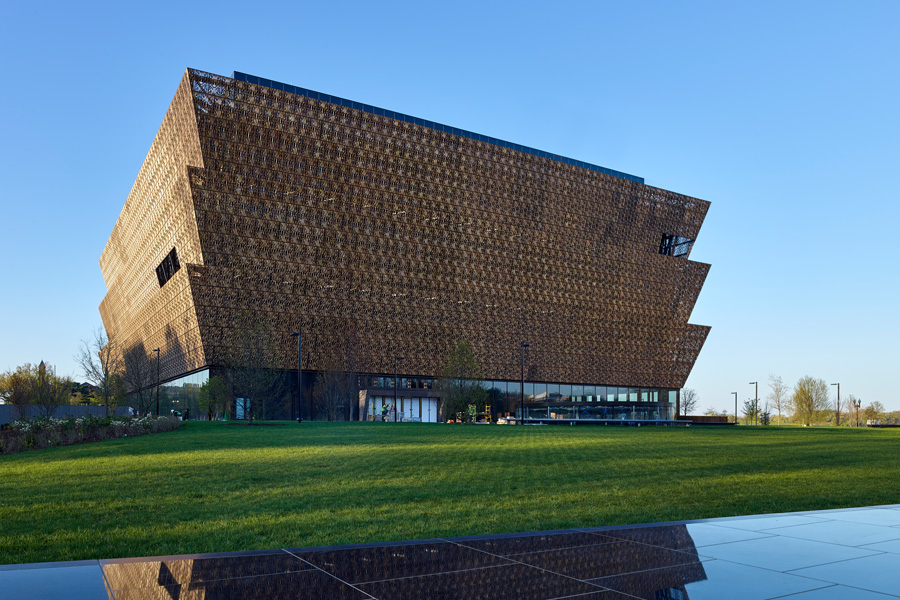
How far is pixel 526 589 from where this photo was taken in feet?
18.4

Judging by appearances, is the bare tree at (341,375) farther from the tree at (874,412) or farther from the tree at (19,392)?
the tree at (874,412)

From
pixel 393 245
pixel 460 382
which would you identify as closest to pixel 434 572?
pixel 460 382

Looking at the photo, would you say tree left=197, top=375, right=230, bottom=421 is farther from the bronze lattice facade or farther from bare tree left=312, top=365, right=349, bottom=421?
bare tree left=312, top=365, right=349, bottom=421

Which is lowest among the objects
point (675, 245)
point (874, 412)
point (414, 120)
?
point (874, 412)

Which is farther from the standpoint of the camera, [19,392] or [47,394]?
[19,392]

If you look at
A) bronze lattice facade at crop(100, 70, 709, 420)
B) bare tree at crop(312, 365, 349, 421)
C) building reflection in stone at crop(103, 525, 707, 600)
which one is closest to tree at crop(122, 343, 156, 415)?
bronze lattice facade at crop(100, 70, 709, 420)

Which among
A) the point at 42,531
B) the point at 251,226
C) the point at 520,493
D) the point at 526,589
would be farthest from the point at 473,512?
the point at 251,226

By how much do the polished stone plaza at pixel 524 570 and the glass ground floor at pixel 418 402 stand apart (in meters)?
57.6

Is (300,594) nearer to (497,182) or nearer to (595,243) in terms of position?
(497,182)

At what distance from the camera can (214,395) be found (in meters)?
65.3

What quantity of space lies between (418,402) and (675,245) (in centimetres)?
4794

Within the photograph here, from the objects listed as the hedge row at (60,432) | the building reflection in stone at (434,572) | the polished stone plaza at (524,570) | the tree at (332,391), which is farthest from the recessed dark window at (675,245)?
the building reflection in stone at (434,572)

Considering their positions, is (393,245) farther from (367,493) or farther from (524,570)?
(524,570)

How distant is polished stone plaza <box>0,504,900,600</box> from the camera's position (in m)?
5.46
